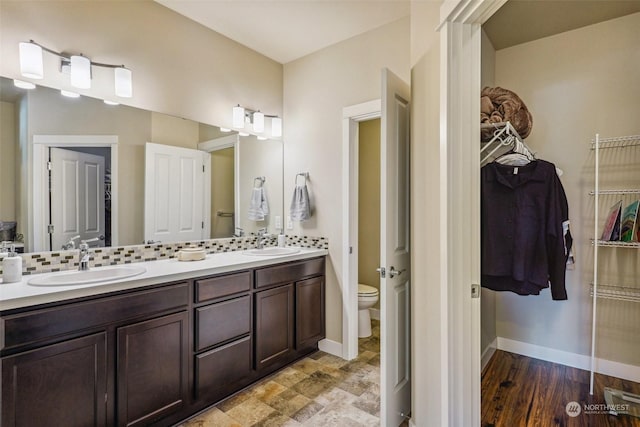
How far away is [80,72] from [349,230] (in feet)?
7.18

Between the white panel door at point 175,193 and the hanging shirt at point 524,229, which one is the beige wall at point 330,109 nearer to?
the white panel door at point 175,193

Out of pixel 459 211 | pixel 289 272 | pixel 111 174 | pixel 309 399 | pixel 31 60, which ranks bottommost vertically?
pixel 309 399

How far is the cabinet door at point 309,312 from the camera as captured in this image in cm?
265

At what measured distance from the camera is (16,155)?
1.75m

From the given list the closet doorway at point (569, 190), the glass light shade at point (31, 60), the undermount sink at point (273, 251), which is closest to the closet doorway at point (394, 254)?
the closet doorway at point (569, 190)

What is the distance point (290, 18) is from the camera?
246cm

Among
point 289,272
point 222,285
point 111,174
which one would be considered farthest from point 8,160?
point 289,272

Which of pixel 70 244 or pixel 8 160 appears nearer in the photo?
pixel 8 160

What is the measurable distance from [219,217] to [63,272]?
1174mm

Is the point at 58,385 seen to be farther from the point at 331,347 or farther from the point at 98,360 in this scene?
the point at 331,347

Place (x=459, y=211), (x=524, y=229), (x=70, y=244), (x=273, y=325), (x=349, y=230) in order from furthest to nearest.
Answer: (x=349, y=230) → (x=273, y=325) → (x=524, y=229) → (x=70, y=244) → (x=459, y=211)

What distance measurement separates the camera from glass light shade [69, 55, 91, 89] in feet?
6.25

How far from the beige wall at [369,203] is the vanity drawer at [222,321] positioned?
1931mm

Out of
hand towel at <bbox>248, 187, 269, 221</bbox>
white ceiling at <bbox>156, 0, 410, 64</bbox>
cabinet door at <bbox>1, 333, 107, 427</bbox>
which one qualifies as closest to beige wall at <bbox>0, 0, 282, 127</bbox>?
white ceiling at <bbox>156, 0, 410, 64</bbox>
